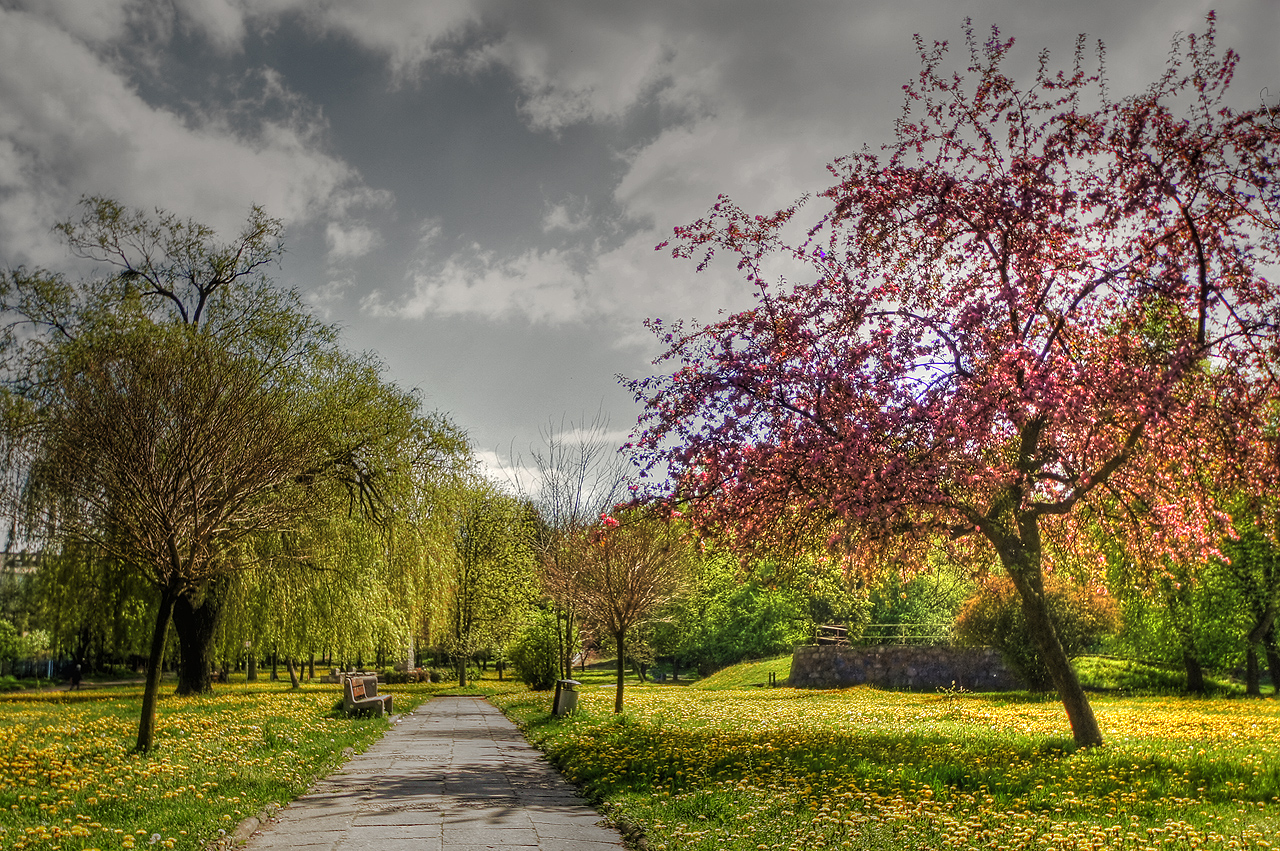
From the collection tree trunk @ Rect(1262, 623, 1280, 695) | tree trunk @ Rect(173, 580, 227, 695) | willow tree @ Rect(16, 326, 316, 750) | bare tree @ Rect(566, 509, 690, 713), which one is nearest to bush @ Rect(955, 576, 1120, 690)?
tree trunk @ Rect(1262, 623, 1280, 695)

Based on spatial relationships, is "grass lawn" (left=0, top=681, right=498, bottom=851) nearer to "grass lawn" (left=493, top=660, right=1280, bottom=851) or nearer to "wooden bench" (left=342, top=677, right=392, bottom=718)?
"wooden bench" (left=342, top=677, right=392, bottom=718)

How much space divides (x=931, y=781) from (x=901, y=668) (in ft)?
80.4

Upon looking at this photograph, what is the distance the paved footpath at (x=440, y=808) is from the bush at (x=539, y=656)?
13.3 meters

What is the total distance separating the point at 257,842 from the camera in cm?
595

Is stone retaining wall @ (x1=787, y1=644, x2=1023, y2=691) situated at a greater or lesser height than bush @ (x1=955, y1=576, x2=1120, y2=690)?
lesser

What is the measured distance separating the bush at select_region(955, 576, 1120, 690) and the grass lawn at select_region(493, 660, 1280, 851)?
6827 mm

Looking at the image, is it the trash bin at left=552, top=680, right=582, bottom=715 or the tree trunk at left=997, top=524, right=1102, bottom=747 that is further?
the trash bin at left=552, top=680, right=582, bottom=715

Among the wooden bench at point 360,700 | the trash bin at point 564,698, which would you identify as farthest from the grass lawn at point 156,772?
the trash bin at point 564,698

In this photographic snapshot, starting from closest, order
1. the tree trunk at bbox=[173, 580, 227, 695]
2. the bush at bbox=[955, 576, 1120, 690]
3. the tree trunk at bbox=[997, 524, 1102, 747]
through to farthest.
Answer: the tree trunk at bbox=[997, 524, 1102, 747]
the tree trunk at bbox=[173, 580, 227, 695]
the bush at bbox=[955, 576, 1120, 690]

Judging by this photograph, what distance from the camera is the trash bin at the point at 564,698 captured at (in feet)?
53.9

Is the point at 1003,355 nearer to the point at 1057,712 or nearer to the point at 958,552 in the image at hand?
the point at 958,552

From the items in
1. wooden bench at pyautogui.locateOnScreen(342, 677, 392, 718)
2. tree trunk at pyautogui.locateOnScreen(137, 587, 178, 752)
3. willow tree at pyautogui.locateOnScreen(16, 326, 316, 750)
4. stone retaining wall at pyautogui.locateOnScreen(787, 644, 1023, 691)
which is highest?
willow tree at pyautogui.locateOnScreen(16, 326, 316, 750)

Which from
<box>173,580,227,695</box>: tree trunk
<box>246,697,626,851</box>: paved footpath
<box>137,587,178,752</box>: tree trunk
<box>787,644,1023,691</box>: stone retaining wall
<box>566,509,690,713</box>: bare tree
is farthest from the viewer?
<box>787,644,1023,691</box>: stone retaining wall

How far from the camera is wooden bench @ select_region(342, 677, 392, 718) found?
1672 centimetres
